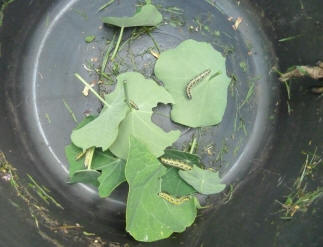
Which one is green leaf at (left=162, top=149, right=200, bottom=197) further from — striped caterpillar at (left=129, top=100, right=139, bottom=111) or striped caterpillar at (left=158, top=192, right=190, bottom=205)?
striped caterpillar at (left=129, top=100, right=139, bottom=111)

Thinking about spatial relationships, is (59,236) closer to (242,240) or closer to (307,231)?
(242,240)

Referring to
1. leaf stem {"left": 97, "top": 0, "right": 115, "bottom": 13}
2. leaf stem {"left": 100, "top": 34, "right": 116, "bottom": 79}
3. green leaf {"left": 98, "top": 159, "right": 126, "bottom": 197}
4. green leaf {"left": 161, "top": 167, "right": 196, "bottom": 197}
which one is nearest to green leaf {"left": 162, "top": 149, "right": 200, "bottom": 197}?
green leaf {"left": 161, "top": 167, "right": 196, "bottom": 197}

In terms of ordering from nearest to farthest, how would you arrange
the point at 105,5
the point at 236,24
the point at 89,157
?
the point at 89,157 < the point at 105,5 < the point at 236,24

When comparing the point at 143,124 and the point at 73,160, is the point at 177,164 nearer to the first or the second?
the point at 143,124

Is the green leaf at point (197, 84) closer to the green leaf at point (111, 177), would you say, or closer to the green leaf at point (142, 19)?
the green leaf at point (142, 19)

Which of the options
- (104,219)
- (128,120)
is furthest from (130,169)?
(104,219)

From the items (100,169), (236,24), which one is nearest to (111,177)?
(100,169)
